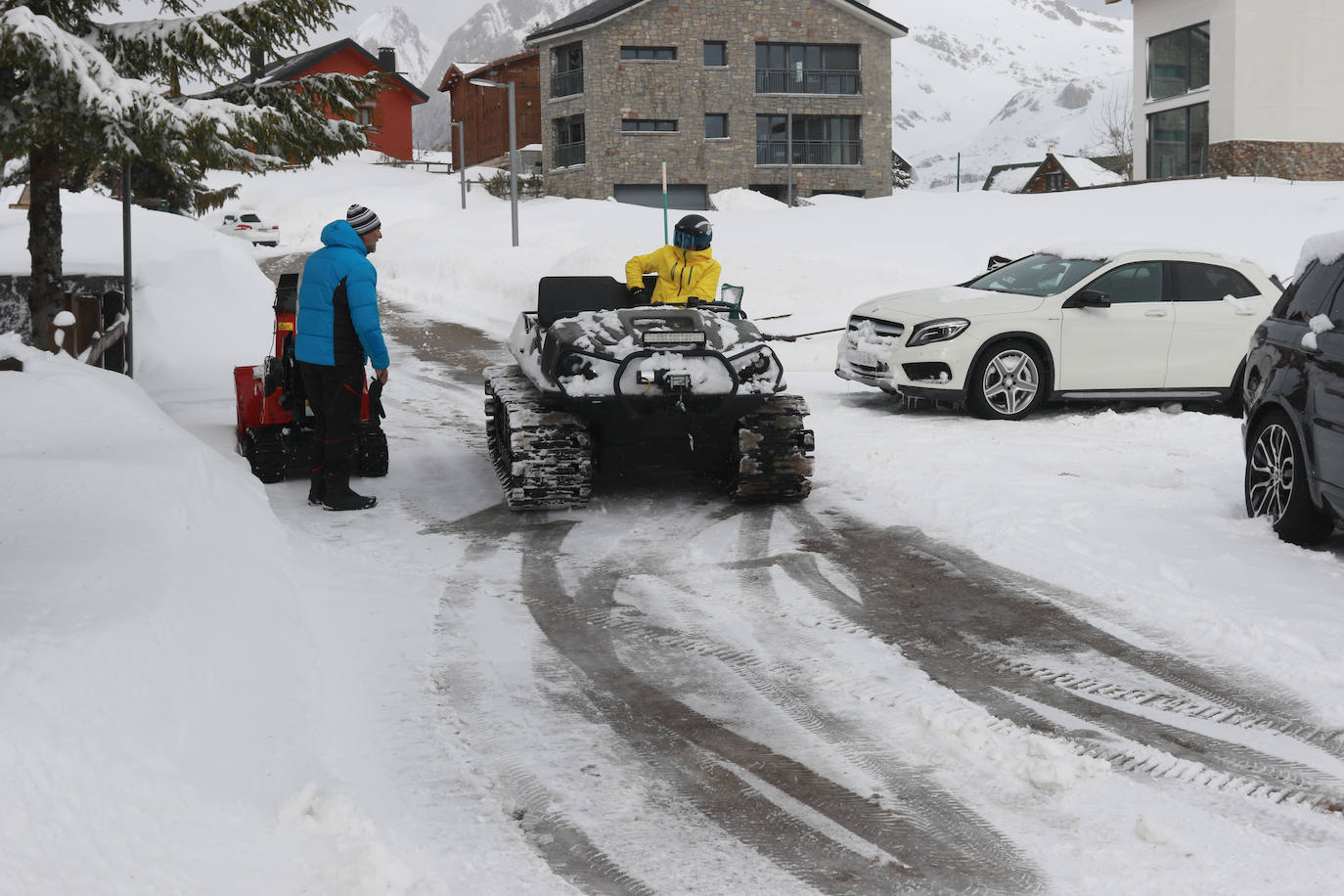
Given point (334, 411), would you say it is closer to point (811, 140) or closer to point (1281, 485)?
point (1281, 485)

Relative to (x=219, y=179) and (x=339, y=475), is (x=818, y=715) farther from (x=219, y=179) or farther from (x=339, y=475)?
(x=219, y=179)

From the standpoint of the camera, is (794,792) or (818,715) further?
(818,715)

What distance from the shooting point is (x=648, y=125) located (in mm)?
50656

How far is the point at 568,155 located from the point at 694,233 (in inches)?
1727

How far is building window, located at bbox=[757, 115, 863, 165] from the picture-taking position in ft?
169

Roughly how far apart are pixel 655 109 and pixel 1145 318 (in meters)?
40.7

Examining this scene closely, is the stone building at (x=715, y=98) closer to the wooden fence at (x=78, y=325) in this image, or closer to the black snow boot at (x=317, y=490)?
the wooden fence at (x=78, y=325)

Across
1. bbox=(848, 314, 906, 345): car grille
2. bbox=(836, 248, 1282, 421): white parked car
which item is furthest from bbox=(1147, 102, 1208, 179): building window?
bbox=(848, 314, 906, 345): car grille

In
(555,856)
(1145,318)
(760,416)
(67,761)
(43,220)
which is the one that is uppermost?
(43,220)

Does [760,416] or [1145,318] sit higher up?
[1145,318]

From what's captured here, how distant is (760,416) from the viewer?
821cm

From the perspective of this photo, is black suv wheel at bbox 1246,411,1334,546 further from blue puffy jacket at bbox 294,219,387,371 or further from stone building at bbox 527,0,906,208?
stone building at bbox 527,0,906,208

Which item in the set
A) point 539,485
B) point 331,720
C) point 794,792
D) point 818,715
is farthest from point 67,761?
point 539,485

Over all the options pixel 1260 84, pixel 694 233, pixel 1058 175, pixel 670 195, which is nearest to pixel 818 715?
pixel 694 233
